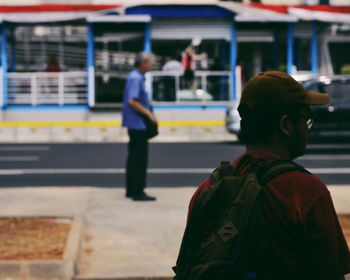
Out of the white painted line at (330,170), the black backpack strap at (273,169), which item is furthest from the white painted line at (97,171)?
the black backpack strap at (273,169)

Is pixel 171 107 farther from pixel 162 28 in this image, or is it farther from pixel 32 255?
pixel 32 255

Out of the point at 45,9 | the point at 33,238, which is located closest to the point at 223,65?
the point at 45,9

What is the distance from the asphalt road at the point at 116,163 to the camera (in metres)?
14.0

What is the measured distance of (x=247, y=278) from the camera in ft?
8.98

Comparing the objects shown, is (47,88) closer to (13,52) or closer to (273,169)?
(13,52)

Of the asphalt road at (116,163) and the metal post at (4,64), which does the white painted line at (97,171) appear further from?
the metal post at (4,64)

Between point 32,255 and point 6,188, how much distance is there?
5058 millimetres

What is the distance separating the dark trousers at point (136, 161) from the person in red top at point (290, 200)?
26.2 ft

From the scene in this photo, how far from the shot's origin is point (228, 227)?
2691 mm

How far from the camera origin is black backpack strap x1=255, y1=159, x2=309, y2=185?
2.75 metres

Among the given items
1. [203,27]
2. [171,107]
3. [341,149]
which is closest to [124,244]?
[341,149]

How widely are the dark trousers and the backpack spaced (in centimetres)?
794

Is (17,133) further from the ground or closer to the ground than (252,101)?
closer to the ground

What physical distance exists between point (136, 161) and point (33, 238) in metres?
2.73
